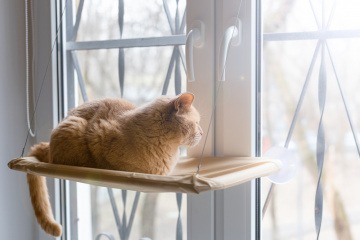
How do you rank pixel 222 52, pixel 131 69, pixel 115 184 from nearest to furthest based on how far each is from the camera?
pixel 115 184, pixel 222 52, pixel 131 69

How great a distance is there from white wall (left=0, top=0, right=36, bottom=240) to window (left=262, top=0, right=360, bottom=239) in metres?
0.67

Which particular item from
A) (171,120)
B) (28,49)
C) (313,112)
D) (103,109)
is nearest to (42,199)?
(103,109)

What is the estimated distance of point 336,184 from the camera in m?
1.01

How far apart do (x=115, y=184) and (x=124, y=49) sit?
1.77ft

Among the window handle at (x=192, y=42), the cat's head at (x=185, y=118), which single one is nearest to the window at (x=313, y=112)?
the window handle at (x=192, y=42)

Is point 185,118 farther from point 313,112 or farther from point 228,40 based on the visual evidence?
point 313,112

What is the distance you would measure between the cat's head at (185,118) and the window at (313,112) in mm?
262

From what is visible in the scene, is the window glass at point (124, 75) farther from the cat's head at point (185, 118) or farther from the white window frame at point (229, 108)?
the cat's head at point (185, 118)

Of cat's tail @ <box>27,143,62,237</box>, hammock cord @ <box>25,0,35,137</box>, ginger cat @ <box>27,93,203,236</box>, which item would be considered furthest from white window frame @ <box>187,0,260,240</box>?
hammock cord @ <box>25,0,35,137</box>

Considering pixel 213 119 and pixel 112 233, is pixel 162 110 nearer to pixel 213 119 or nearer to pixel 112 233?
pixel 213 119

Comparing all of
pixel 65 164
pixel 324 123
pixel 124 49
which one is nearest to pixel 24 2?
pixel 124 49

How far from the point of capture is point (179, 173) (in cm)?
91

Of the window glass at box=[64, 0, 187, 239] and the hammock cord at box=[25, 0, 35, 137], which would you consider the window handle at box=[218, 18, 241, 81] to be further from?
the hammock cord at box=[25, 0, 35, 137]

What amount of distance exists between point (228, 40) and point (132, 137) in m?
0.30
